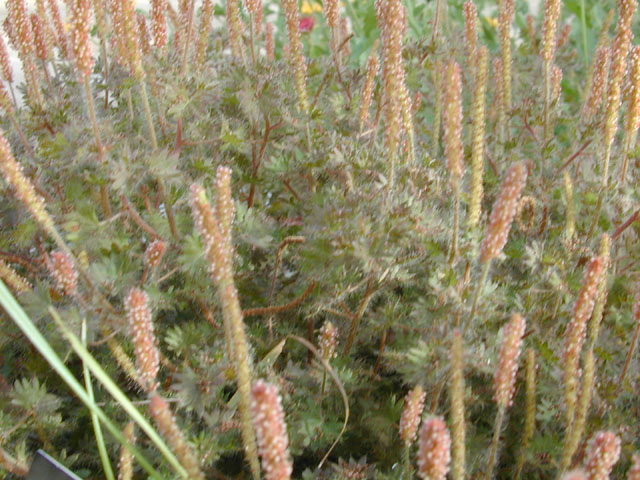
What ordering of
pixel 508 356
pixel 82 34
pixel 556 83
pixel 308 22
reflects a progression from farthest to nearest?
1. pixel 308 22
2. pixel 556 83
3. pixel 82 34
4. pixel 508 356

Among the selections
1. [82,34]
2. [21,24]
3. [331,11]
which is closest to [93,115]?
[82,34]

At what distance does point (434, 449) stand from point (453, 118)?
243 mm

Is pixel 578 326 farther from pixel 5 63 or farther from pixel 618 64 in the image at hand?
pixel 5 63

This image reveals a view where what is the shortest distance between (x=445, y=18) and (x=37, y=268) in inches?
33.1

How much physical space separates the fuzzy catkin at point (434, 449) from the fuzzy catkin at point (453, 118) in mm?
223

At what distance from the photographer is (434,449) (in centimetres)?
38

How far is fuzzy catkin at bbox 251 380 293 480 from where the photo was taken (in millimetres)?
341

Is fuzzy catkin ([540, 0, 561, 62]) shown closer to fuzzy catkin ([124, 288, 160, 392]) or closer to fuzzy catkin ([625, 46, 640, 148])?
fuzzy catkin ([625, 46, 640, 148])

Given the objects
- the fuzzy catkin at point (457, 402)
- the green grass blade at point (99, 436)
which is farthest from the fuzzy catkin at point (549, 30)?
the green grass blade at point (99, 436)

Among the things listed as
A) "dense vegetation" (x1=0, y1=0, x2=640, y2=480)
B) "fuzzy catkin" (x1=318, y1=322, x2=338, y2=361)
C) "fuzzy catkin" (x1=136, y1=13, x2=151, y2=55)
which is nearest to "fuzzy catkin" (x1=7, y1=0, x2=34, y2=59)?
"dense vegetation" (x1=0, y1=0, x2=640, y2=480)

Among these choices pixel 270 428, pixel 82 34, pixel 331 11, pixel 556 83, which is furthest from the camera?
pixel 556 83

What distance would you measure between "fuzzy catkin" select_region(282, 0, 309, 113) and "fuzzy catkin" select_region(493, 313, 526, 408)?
366 mm

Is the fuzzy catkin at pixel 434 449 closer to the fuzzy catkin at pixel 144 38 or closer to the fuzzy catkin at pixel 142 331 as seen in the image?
the fuzzy catkin at pixel 142 331

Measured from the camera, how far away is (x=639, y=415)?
0.63 metres
